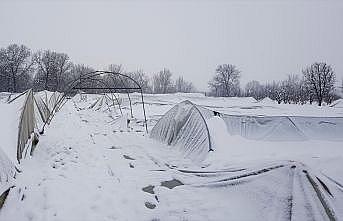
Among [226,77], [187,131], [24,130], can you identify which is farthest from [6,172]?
[226,77]

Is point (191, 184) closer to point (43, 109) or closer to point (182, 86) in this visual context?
point (43, 109)

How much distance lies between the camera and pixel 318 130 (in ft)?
22.8

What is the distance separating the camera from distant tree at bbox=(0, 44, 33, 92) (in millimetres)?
57969

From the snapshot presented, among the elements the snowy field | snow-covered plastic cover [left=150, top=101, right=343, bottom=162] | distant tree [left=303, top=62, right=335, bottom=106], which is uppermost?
distant tree [left=303, top=62, right=335, bottom=106]

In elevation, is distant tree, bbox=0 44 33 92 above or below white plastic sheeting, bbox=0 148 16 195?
above

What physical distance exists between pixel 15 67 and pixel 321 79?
192ft

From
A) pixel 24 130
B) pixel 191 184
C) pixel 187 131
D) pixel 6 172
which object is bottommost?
pixel 191 184

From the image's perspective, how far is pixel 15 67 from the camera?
5969 centimetres

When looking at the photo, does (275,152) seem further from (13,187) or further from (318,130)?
(13,187)

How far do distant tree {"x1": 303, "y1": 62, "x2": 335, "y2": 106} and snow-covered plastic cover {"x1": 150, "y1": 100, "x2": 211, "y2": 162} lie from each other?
128ft

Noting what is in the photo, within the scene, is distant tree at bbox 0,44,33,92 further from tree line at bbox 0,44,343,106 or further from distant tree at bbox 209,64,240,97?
distant tree at bbox 209,64,240,97

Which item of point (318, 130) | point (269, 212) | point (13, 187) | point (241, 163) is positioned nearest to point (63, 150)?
point (13, 187)

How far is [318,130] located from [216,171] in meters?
3.13

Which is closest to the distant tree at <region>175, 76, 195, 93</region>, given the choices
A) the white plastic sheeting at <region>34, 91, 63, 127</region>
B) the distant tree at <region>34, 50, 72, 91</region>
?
the distant tree at <region>34, 50, 72, 91</region>
